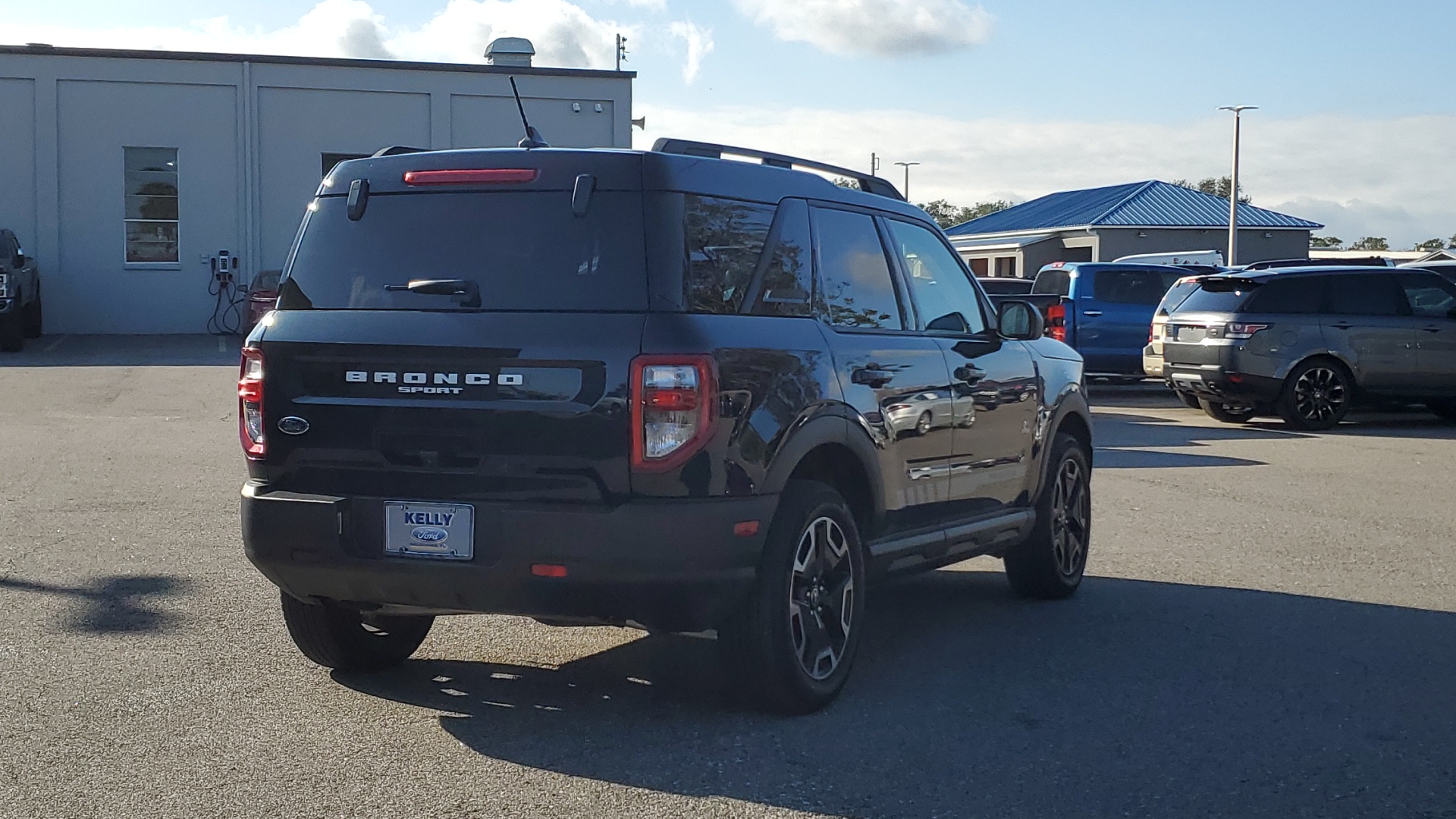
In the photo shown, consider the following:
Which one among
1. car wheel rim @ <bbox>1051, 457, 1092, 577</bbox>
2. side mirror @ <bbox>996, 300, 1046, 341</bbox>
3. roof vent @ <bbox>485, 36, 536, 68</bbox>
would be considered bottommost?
car wheel rim @ <bbox>1051, 457, 1092, 577</bbox>

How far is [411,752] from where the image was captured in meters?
5.14

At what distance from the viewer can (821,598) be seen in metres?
5.83

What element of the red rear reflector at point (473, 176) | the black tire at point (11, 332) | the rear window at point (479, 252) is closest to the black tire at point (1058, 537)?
the rear window at point (479, 252)

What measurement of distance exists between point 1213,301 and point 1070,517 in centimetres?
1090

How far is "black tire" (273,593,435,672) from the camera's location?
5.98 meters

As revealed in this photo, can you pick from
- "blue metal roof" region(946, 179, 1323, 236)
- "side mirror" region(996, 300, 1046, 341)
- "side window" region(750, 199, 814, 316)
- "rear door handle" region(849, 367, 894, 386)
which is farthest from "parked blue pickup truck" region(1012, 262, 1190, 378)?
"blue metal roof" region(946, 179, 1323, 236)

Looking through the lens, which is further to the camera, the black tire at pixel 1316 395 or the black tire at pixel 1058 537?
the black tire at pixel 1316 395

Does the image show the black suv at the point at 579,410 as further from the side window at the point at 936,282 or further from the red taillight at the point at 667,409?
the side window at the point at 936,282

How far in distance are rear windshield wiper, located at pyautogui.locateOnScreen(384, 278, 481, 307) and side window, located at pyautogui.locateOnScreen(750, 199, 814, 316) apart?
921 mm

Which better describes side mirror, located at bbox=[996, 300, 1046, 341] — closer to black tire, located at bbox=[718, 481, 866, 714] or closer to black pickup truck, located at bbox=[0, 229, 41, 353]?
black tire, located at bbox=[718, 481, 866, 714]

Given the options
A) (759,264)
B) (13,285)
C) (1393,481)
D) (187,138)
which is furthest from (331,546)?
(187,138)

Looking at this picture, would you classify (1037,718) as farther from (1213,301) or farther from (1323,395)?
(1323,395)

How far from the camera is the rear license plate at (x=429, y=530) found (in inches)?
205

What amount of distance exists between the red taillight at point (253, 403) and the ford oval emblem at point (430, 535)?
678 mm
